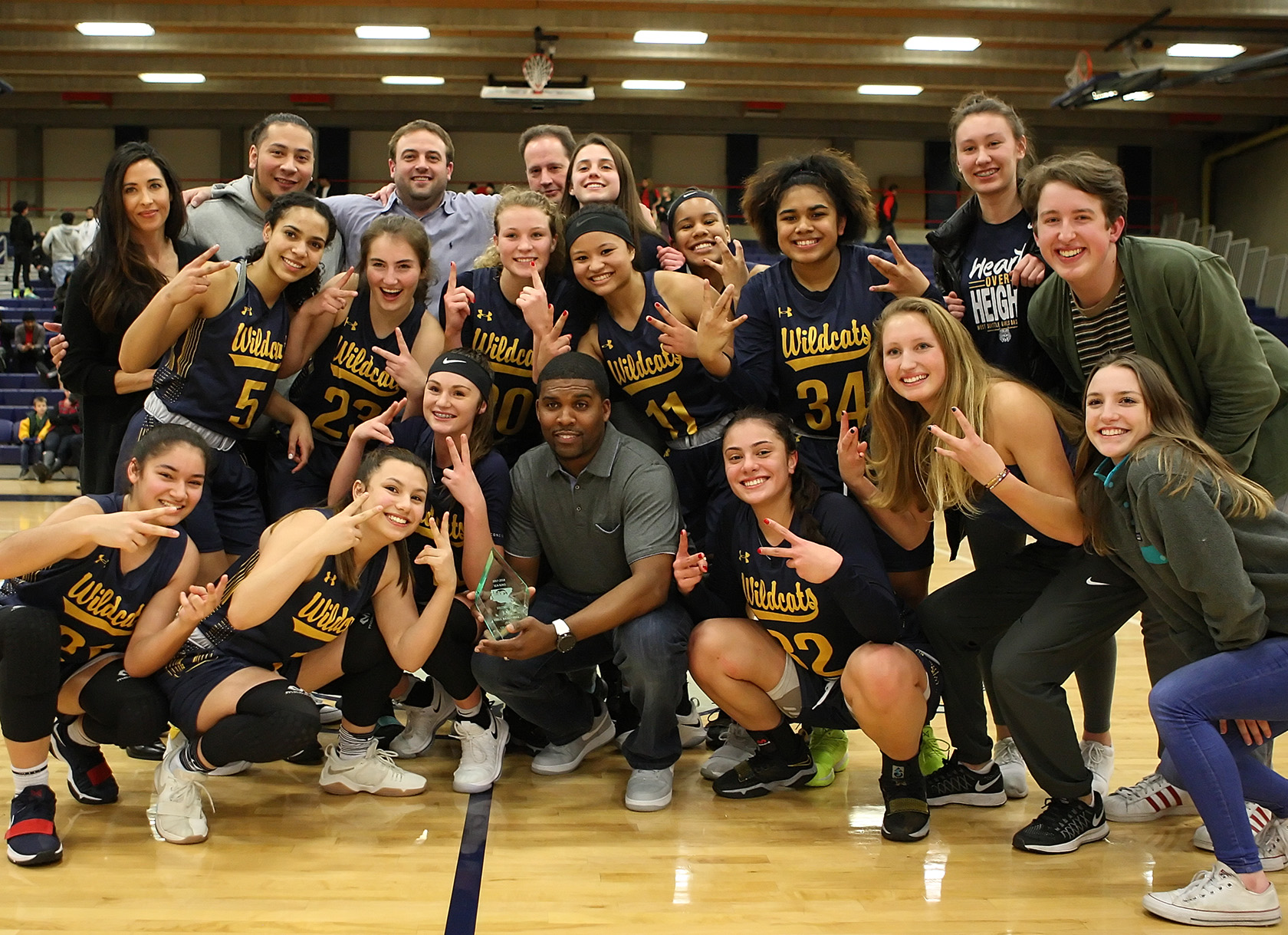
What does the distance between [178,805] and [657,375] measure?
2.05 meters

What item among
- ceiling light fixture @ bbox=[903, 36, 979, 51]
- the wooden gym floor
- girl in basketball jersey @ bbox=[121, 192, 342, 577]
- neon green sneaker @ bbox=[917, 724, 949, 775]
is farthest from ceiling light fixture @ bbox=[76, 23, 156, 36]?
neon green sneaker @ bbox=[917, 724, 949, 775]

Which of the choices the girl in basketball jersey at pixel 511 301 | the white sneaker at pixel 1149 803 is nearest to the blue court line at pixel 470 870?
the girl in basketball jersey at pixel 511 301

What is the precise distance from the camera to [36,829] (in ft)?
9.76

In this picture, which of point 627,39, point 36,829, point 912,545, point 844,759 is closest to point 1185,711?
point 912,545

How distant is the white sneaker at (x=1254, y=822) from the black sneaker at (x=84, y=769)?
3.33 meters

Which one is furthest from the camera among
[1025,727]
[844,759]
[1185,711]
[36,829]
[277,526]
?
[844,759]

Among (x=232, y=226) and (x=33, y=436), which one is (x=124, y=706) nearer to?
(x=232, y=226)

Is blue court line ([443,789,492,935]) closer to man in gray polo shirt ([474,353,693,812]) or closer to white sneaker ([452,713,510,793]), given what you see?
white sneaker ([452,713,510,793])

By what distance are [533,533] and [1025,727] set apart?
5.62 ft

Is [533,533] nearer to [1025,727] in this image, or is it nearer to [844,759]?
[844,759]

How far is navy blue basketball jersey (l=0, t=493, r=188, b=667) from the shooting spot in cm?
312

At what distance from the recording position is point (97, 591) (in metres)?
3.17

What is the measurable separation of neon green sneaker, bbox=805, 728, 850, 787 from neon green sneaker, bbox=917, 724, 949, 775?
0.29m

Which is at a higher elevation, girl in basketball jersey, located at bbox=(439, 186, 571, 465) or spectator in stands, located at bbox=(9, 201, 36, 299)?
spectator in stands, located at bbox=(9, 201, 36, 299)
